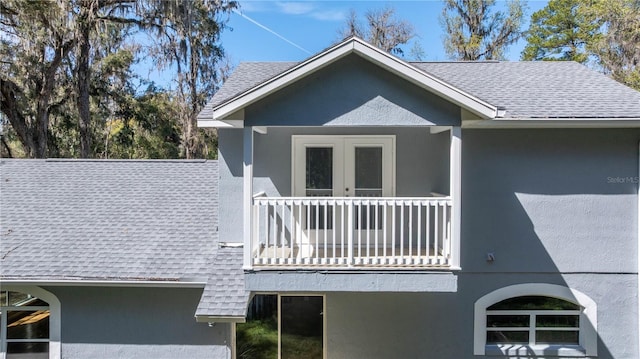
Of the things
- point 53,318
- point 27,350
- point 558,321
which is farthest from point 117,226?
point 558,321

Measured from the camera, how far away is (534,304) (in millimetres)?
7637

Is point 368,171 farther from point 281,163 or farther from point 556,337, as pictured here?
point 556,337

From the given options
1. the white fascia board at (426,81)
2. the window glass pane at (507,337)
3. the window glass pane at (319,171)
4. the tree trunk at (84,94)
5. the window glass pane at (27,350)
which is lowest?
the window glass pane at (27,350)

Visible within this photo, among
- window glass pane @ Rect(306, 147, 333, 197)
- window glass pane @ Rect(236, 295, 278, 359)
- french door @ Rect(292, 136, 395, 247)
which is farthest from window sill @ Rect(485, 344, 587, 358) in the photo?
window glass pane @ Rect(306, 147, 333, 197)

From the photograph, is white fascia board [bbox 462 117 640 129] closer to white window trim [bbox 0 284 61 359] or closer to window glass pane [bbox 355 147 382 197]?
window glass pane [bbox 355 147 382 197]

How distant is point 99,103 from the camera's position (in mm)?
21641

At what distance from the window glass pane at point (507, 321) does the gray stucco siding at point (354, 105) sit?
13.1 feet

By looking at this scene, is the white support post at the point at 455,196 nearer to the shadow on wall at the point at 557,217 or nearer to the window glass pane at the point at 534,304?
the shadow on wall at the point at 557,217

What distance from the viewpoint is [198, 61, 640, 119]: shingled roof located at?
24.0 feet

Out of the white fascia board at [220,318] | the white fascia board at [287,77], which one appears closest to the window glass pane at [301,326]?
the white fascia board at [220,318]

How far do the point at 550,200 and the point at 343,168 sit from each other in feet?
13.1

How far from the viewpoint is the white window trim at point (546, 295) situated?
24.5 feet

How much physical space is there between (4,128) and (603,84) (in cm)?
2583

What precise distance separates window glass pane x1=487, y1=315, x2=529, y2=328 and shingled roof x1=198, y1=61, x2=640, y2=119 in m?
3.84
